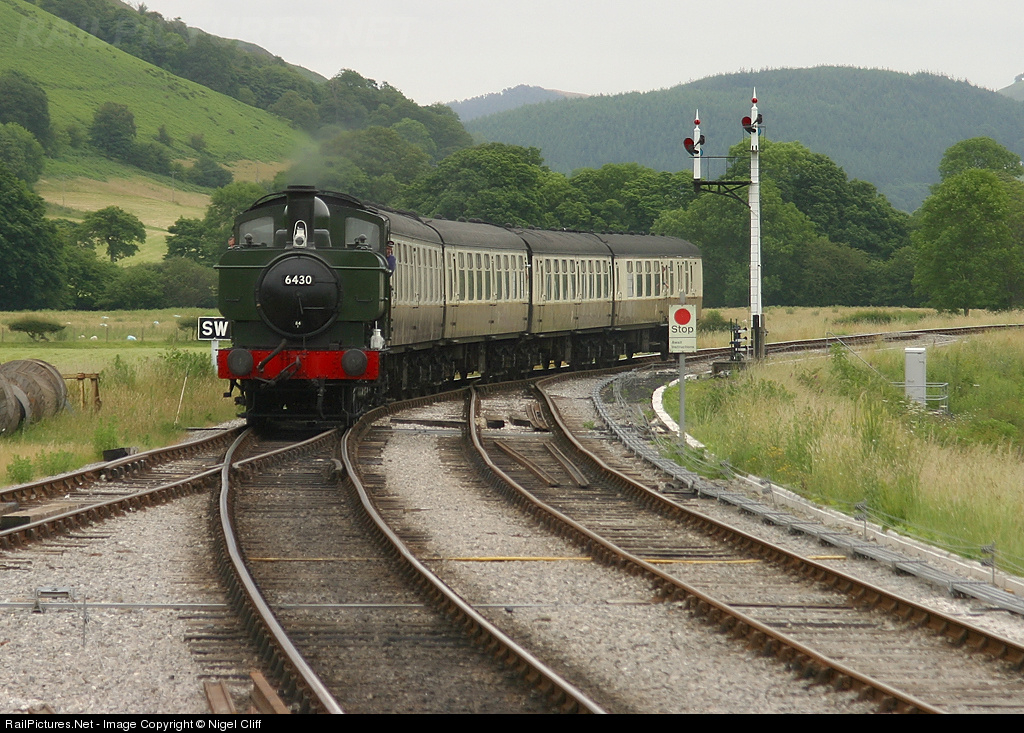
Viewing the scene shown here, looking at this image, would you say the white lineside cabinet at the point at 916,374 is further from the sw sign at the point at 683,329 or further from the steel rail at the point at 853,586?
the steel rail at the point at 853,586

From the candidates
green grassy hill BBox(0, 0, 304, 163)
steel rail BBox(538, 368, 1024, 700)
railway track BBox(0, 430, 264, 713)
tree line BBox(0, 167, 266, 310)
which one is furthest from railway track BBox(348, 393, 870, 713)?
green grassy hill BBox(0, 0, 304, 163)

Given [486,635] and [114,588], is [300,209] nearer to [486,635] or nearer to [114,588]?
[114,588]

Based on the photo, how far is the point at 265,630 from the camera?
307 inches

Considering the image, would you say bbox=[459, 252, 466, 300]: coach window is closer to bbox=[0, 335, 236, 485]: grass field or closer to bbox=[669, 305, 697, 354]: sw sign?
bbox=[0, 335, 236, 485]: grass field

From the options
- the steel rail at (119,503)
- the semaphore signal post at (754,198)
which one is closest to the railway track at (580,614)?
the steel rail at (119,503)

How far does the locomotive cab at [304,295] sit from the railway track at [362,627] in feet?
18.0

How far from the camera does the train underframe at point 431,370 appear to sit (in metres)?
19.4

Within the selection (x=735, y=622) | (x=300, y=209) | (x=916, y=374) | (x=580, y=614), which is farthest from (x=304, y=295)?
(x=916, y=374)

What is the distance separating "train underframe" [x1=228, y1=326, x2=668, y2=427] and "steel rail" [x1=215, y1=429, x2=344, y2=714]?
612 centimetres

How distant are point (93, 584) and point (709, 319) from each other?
160ft

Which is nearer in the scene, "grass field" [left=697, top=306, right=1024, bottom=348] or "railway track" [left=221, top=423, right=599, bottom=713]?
"railway track" [left=221, top=423, right=599, bottom=713]

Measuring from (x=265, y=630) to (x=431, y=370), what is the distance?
1831cm

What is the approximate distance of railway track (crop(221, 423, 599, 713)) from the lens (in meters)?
6.70
